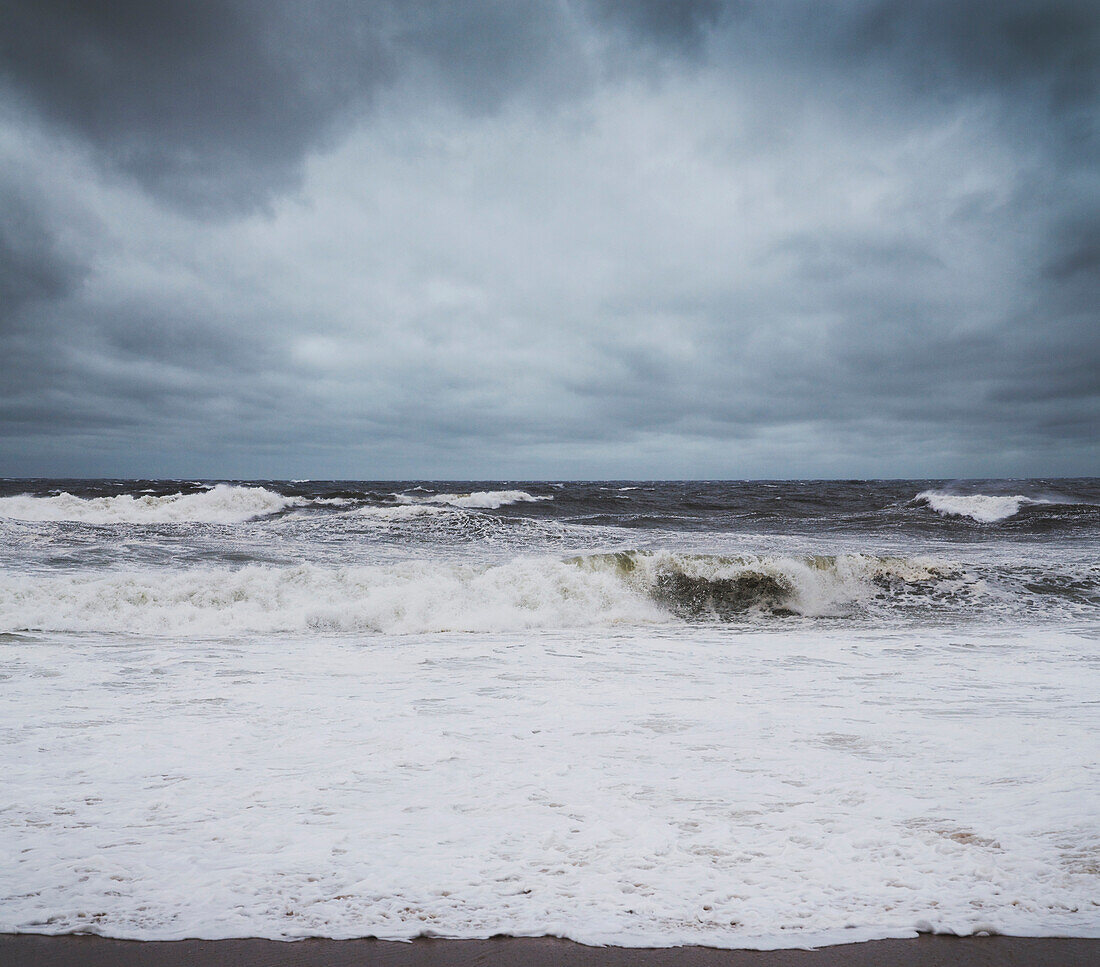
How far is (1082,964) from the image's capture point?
2.12 meters

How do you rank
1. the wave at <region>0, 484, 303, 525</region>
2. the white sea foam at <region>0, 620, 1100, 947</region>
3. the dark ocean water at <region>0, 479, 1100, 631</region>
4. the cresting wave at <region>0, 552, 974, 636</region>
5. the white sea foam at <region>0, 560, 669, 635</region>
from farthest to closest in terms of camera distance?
1. the wave at <region>0, 484, 303, 525</region>
2. the dark ocean water at <region>0, 479, 1100, 631</region>
3. the cresting wave at <region>0, 552, 974, 636</region>
4. the white sea foam at <region>0, 560, 669, 635</region>
5. the white sea foam at <region>0, 620, 1100, 947</region>

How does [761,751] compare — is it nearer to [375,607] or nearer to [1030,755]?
[1030,755]

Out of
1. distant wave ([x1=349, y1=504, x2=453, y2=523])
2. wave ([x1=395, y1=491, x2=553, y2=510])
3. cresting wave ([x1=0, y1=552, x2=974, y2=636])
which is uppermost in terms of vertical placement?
wave ([x1=395, y1=491, x2=553, y2=510])

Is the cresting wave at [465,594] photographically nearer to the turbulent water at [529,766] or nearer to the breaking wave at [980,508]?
the turbulent water at [529,766]

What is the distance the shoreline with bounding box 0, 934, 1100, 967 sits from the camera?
215cm

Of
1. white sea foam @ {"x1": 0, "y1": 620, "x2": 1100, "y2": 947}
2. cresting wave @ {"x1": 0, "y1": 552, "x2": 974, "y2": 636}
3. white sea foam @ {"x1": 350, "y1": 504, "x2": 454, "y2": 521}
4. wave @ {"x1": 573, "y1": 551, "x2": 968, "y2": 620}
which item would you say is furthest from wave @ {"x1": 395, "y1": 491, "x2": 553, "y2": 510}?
white sea foam @ {"x1": 0, "y1": 620, "x2": 1100, "y2": 947}

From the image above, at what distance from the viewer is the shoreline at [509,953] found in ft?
7.04

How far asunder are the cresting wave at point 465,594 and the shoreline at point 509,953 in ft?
22.1

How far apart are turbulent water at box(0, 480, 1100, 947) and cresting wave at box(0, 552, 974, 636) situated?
0.28ft

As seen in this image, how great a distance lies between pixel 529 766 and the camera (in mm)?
3797

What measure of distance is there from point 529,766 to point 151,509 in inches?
1000

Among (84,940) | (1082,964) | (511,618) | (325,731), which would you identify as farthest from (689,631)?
(84,940)

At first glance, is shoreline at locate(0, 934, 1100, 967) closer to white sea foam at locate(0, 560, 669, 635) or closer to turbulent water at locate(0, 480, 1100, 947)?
turbulent water at locate(0, 480, 1100, 947)

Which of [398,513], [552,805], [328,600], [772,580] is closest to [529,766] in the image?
[552,805]
